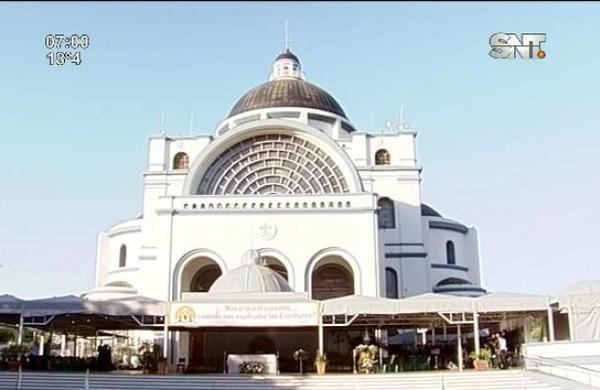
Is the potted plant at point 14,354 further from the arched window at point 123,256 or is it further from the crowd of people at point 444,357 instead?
the arched window at point 123,256

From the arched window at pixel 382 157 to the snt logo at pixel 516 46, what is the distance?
24688 millimetres

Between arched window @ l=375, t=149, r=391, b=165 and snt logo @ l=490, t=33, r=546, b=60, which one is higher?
arched window @ l=375, t=149, r=391, b=165

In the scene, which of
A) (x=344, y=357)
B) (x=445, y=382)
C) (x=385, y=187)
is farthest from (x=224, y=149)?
(x=445, y=382)

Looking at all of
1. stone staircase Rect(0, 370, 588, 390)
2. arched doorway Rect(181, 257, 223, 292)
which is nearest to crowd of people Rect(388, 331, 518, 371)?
stone staircase Rect(0, 370, 588, 390)

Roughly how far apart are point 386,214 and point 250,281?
13.3 m

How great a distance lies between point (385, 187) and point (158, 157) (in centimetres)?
1366

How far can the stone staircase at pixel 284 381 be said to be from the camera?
20438 millimetres

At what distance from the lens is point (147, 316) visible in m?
24.5

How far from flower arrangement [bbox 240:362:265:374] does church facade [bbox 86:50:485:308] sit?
651 cm

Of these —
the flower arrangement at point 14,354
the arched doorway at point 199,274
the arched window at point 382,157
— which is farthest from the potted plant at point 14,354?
the arched window at point 382,157

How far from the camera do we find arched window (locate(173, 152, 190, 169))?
132ft

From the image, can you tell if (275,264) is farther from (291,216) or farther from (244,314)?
(244,314)

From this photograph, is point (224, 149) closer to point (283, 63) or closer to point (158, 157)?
point (158, 157)

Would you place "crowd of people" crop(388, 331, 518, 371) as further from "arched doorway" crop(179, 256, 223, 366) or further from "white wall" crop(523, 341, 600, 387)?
"arched doorway" crop(179, 256, 223, 366)
